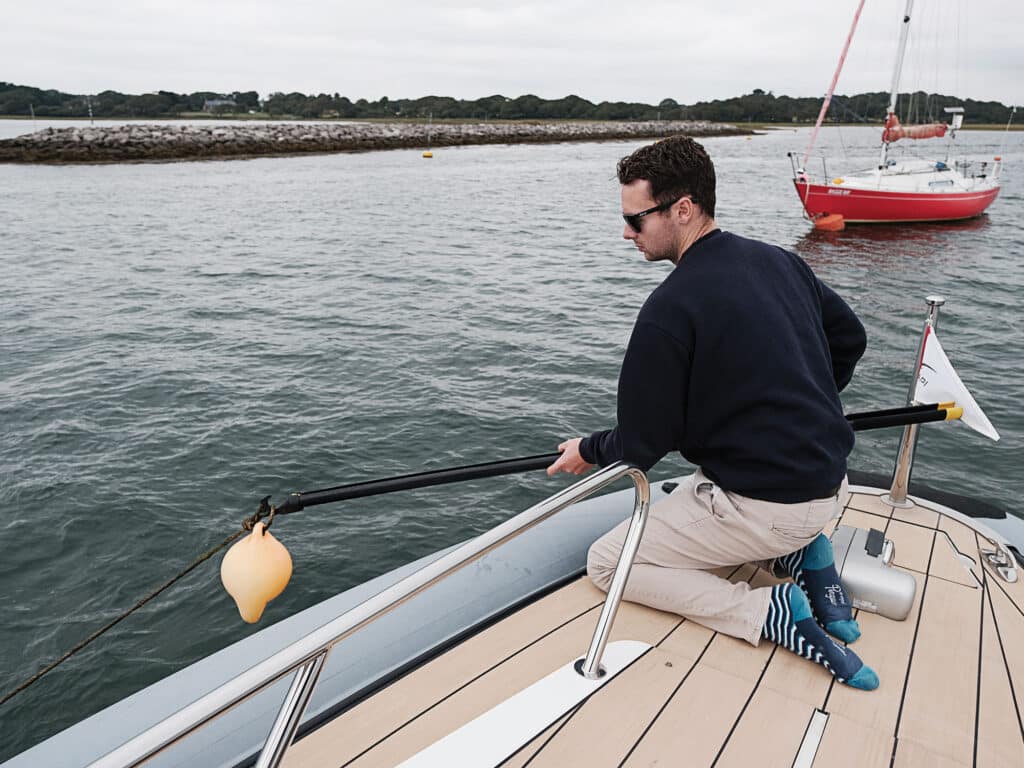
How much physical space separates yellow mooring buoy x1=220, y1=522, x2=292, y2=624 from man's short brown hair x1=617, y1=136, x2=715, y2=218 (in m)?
1.42

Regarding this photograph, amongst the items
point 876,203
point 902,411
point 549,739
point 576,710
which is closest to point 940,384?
point 902,411

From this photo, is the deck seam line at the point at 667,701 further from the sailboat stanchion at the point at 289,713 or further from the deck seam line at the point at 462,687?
the sailboat stanchion at the point at 289,713

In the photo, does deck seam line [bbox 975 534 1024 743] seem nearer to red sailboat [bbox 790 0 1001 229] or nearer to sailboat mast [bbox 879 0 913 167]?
red sailboat [bbox 790 0 1001 229]

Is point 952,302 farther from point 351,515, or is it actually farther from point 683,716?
point 683,716

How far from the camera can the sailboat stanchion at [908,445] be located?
316cm

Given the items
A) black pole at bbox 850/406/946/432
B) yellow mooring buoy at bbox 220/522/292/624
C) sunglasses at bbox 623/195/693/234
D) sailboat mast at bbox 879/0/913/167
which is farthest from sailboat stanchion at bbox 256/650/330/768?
sailboat mast at bbox 879/0/913/167

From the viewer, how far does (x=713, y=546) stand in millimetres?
2395

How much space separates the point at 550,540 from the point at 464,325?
→ 25.6 ft

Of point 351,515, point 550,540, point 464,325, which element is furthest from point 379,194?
A: point 550,540

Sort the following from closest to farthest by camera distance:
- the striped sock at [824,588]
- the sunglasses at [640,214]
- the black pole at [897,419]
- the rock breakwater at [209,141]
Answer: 1. the sunglasses at [640,214]
2. the striped sock at [824,588]
3. the black pole at [897,419]
4. the rock breakwater at [209,141]

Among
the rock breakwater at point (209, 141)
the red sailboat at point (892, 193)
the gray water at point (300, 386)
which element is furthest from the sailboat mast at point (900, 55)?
the rock breakwater at point (209, 141)

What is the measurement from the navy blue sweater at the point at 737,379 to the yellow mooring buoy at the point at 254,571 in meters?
1.02

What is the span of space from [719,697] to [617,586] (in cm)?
44

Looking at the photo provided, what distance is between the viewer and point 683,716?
2.07 metres
